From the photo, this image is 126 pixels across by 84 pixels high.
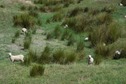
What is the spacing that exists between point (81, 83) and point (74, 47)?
489cm

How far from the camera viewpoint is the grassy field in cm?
725

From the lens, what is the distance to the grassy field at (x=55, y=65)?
→ 7246 millimetres

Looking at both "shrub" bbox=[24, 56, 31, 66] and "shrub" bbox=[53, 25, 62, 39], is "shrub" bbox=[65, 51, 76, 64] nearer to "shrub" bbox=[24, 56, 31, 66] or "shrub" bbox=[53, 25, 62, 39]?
"shrub" bbox=[24, 56, 31, 66]

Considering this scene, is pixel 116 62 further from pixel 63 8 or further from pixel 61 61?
pixel 63 8

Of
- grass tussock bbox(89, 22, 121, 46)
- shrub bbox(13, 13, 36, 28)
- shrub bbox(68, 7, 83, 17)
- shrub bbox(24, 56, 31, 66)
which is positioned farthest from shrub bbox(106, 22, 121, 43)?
shrub bbox(68, 7, 83, 17)

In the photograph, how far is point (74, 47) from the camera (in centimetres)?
1181

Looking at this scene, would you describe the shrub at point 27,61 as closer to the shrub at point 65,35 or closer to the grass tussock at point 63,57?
the grass tussock at point 63,57

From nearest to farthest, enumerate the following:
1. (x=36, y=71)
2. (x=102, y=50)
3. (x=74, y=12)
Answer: (x=36, y=71), (x=102, y=50), (x=74, y=12)

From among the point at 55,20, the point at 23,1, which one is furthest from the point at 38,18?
the point at 23,1

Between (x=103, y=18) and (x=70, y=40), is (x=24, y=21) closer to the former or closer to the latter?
(x=103, y=18)

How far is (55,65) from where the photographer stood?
28.4 ft

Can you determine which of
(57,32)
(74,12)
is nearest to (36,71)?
(57,32)

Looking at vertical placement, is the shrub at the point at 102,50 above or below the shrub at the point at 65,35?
above

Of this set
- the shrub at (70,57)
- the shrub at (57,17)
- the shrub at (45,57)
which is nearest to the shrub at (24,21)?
the shrub at (57,17)
